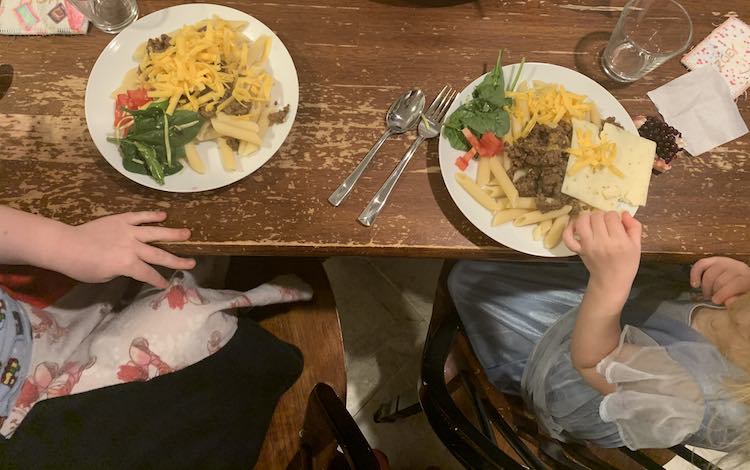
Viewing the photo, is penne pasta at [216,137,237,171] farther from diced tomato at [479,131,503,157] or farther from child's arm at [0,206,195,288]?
diced tomato at [479,131,503,157]

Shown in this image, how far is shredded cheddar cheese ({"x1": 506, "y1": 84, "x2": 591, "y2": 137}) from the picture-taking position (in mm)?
815

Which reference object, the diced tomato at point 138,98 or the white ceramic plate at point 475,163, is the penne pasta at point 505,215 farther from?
the diced tomato at point 138,98

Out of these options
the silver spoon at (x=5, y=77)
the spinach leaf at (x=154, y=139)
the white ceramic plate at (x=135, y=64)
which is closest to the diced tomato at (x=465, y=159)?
the white ceramic plate at (x=135, y=64)

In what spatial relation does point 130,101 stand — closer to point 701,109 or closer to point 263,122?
point 263,122

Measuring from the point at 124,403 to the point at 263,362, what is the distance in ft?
0.70

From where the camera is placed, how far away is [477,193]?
2.62 feet

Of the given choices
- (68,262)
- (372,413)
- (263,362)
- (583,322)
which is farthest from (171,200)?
(372,413)

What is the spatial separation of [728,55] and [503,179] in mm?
468

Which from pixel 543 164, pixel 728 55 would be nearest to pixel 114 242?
pixel 543 164

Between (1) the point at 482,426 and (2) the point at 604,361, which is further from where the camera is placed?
(1) the point at 482,426

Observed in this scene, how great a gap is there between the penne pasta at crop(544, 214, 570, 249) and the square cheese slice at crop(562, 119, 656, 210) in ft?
0.13

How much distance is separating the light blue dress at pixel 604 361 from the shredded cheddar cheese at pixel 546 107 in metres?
0.30

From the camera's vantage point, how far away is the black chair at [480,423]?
31.8 inches

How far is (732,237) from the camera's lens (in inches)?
33.2
